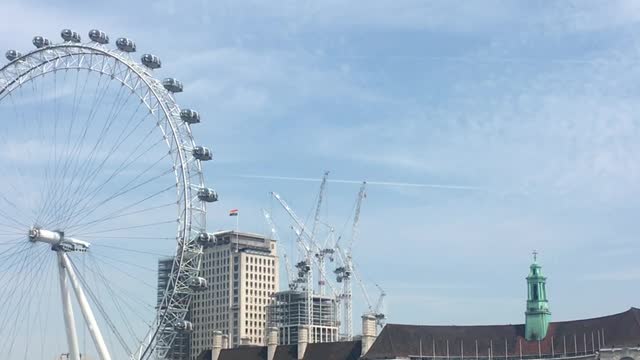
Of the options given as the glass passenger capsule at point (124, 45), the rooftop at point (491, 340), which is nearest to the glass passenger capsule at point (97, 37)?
the glass passenger capsule at point (124, 45)

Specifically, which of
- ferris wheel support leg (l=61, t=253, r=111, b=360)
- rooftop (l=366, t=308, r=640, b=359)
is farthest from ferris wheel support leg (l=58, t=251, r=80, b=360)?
rooftop (l=366, t=308, r=640, b=359)

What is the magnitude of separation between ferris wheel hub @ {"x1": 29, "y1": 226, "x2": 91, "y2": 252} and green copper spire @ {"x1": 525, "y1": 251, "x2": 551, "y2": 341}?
6062 cm

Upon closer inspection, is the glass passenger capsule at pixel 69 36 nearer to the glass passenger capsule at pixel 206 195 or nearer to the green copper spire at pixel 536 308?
the glass passenger capsule at pixel 206 195

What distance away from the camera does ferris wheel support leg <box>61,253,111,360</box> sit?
81.6 metres

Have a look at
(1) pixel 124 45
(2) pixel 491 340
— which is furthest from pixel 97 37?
(2) pixel 491 340

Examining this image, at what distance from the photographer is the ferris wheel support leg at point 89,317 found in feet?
268

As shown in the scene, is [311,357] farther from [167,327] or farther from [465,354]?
[167,327]

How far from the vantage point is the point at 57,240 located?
81.2 m

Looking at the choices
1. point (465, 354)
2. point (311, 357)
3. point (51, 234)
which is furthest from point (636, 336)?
point (51, 234)

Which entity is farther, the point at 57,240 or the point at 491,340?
the point at 491,340

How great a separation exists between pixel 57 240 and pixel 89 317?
6.39 metres

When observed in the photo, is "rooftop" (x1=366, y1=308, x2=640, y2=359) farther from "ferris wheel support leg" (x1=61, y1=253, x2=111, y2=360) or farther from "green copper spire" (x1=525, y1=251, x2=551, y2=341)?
"ferris wheel support leg" (x1=61, y1=253, x2=111, y2=360)

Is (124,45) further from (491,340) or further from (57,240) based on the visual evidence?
(491,340)

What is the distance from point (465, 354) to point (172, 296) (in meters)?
49.4
